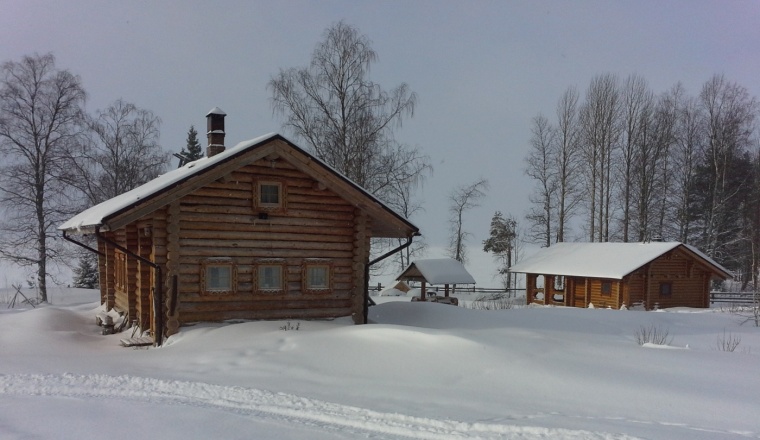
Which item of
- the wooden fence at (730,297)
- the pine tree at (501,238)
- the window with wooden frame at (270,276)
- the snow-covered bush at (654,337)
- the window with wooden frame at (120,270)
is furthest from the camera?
the pine tree at (501,238)

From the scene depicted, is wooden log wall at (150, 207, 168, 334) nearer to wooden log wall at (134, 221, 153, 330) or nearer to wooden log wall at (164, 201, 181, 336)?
wooden log wall at (164, 201, 181, 336)

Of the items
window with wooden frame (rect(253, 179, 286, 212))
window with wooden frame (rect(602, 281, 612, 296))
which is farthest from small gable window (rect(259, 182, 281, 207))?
window with wooden frame (rect(602, 281, 612, 296))

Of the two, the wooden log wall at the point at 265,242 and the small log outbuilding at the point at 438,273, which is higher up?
the wooden log wall at the point at 265,242

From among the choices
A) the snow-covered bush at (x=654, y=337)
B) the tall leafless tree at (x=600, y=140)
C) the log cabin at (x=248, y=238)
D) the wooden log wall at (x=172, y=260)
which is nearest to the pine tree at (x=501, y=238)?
the tall leafless tree at (x=600, y=140)

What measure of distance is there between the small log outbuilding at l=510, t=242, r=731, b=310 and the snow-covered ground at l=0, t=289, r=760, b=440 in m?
17.6

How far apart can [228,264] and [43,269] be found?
2054 cm

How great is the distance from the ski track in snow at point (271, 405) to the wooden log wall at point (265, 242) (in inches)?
185

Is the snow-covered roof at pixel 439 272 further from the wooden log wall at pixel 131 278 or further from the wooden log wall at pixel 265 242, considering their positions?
the wooden log wall at pixel 131 278

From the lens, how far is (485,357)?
31.5 ft

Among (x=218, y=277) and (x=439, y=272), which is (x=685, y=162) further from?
(x=218, y=277)

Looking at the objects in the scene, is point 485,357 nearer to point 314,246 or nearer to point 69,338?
point 314,246

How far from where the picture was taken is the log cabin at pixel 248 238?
41.1ft

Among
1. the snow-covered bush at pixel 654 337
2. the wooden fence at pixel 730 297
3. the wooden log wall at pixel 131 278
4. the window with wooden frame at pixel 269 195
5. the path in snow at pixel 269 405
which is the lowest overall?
the wooden fence at pixel 730 297

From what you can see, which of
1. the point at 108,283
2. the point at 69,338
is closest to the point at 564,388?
the point at 69,338
